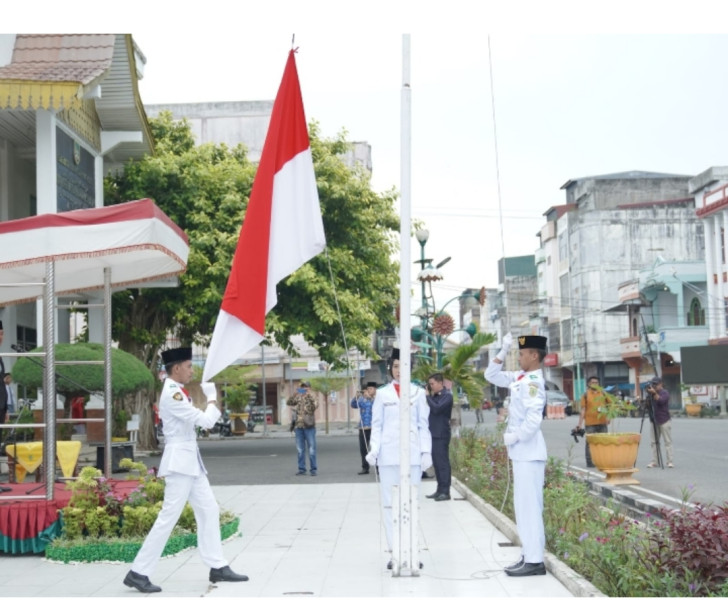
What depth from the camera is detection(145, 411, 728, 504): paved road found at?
56.3ft

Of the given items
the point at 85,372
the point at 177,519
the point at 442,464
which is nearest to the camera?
the point at 177,519

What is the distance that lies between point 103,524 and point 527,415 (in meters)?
4.29

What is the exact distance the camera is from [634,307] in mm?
72312

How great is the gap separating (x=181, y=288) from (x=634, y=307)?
50.4m

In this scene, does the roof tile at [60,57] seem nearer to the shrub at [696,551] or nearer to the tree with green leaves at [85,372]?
the tree with green leaves at [85,372]

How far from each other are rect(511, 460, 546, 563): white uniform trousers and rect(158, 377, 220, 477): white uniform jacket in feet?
8.53

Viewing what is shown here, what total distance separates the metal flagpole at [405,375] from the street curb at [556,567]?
1160 millimetres

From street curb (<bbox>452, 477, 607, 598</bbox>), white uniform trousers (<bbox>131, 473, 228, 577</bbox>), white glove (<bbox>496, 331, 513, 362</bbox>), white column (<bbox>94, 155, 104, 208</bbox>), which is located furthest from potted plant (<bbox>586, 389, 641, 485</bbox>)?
white column (<bbox>94, 155, 104, 208</bbox>)

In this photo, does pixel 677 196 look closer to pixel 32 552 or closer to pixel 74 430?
pixel 74 430

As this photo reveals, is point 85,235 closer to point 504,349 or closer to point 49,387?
point 49,387

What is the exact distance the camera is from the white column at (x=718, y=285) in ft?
194

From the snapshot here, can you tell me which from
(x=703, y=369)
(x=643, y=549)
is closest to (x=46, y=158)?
(x=703, y=369)

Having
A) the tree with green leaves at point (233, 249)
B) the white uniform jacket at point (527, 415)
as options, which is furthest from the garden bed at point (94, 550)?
the tree with green leaves at point (233, 249)

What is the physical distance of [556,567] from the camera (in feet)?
27.8
